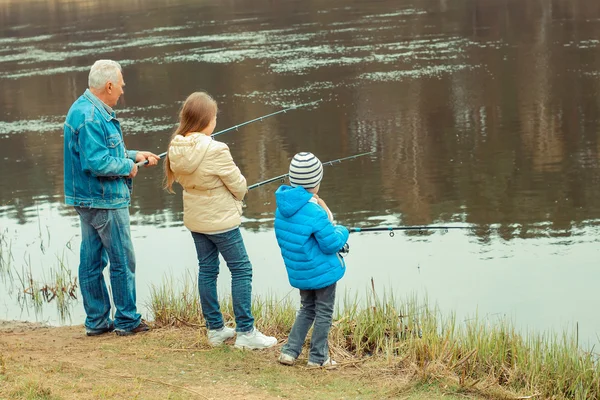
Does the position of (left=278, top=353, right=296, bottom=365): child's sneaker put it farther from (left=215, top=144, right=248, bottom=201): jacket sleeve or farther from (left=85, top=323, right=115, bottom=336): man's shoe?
(left=85, top=323, right=115, bottom=336): man's shoe

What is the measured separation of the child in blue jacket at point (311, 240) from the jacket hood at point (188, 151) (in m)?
0.50

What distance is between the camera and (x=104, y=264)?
632 centimetres

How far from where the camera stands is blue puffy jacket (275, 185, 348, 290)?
5.29 m

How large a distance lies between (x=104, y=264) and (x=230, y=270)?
95cm

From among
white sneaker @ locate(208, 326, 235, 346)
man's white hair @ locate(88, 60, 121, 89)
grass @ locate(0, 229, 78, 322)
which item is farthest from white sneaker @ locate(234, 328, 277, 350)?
grass @ locate(0, 229, 78, 322)

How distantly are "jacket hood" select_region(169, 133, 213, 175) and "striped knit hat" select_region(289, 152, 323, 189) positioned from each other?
22.1 inches

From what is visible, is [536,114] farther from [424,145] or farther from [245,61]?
[245,61]

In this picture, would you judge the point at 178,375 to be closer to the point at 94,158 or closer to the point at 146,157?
the point at 94,158

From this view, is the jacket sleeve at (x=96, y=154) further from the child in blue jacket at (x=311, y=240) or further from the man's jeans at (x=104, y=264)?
the child in blue jacket at (x=311, y=240)

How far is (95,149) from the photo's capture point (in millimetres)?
5824

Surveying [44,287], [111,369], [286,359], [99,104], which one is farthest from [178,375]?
[44,287]

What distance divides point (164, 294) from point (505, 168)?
5925 mm

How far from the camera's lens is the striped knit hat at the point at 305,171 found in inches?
207

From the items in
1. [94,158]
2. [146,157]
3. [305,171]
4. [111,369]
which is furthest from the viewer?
[146,157]
